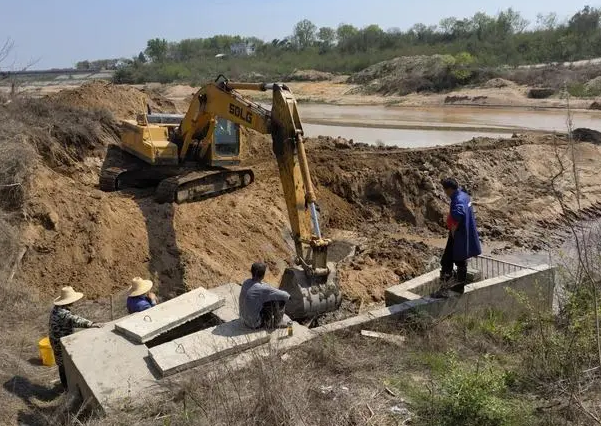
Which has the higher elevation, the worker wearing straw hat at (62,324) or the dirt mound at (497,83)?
the dirt mound at (497,83)

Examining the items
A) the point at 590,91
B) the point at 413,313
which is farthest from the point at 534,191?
the point at 590,91

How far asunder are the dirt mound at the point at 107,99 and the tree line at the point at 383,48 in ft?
88.9

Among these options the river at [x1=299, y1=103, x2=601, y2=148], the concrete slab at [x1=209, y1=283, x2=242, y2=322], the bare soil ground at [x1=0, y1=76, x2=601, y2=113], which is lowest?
the concrete slab at [x1=209, y1=283, x2=242, y2=322]

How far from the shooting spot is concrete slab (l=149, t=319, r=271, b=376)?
634cm

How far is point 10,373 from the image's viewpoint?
7148 mm

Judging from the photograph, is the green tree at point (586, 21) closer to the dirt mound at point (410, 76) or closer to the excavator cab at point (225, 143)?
the dirt mound at point (410, 76)

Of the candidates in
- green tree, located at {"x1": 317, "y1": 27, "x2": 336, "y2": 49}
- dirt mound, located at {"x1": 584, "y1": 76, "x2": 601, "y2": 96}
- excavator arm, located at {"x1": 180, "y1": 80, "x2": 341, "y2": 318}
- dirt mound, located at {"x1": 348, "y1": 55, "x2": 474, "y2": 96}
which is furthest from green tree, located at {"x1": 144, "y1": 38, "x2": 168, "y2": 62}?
excavator arm, located at {"x1": 180, "y1": 80, "x2": 341, "y2": 318}

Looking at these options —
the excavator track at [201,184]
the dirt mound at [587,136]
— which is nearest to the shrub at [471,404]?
the excavator track at [201,184]

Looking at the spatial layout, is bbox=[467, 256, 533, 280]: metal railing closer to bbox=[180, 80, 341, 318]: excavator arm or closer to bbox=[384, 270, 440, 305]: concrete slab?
bbox=[384, 270, 440, 305]: concrete slab

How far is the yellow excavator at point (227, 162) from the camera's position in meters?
8.31

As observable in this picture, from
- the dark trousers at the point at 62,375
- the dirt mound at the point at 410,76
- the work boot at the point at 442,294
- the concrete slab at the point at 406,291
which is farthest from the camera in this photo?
the dirt mound at the point at 410,76

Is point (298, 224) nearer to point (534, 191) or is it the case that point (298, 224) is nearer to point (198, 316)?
point (198, 316)

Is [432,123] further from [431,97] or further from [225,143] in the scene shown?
[225,143]

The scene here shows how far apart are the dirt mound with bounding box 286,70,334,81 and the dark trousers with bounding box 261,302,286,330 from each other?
203ft
